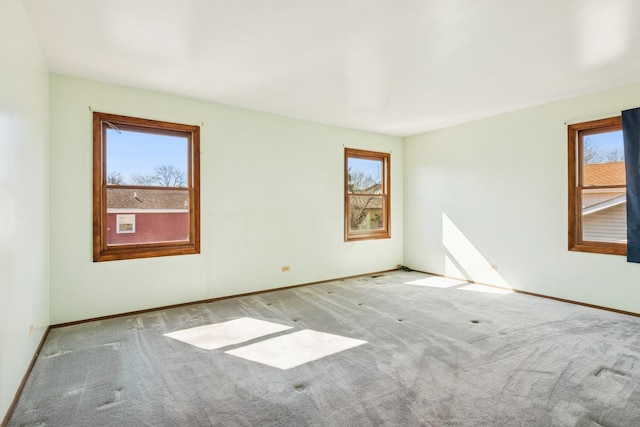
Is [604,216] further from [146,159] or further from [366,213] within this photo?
[146,159]

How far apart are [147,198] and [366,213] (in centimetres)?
376

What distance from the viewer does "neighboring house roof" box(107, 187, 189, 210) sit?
12.7 feet

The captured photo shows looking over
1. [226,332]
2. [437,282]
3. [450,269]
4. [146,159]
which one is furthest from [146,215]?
[450,269]

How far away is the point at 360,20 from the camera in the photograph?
8.36 ft

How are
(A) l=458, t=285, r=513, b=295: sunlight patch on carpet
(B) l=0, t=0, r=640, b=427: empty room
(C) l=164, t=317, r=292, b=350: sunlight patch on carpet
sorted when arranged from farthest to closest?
(A) l=458, t=285, r=513, b=295: sunlight patch on carpet, (C) l=164, t=317, r=292, b=350: sunlight patch on carpet, (B) l=0, t=0, r=640, b=427: empty room

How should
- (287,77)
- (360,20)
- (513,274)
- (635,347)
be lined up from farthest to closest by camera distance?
(513,274) → (287,77) → (635,347) → (360,20)

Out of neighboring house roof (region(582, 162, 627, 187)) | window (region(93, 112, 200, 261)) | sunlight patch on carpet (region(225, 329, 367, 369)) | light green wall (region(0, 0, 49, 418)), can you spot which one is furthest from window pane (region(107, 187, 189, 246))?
neighboring house roof (region(582, 162, 627, 187))

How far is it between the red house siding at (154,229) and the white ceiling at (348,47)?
61.9 inches

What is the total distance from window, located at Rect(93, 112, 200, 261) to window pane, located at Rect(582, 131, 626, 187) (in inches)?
203

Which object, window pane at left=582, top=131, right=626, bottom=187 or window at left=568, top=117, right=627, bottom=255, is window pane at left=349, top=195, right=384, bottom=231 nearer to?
window at left=568, top=117, right=627, bottom=255

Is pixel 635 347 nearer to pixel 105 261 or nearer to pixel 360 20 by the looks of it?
pixel 360 20

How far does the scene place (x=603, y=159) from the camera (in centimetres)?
416

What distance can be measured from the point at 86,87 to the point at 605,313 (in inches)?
259

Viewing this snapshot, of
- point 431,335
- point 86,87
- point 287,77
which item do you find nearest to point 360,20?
point 287,77
